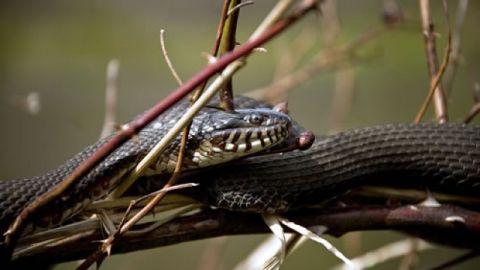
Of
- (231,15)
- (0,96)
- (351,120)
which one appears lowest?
(351,120)

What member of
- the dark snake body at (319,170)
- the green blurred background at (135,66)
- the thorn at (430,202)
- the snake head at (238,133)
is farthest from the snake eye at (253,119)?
the green blurred background at (135,66)

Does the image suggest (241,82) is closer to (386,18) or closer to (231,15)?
(386,18)

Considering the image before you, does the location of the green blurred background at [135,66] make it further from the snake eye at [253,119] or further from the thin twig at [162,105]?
the thin twig at [162,105]

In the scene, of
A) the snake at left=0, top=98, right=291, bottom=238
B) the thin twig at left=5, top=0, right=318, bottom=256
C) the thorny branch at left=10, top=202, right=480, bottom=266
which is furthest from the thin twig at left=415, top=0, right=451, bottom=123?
the thin twig at left=5, top=0, right=318, bottom=256

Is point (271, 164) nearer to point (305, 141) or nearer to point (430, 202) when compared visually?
point (305, 141)

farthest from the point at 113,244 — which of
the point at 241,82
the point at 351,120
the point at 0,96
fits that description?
the point at 0,96

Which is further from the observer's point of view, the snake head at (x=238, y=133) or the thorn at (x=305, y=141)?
the snake head at (x=238, y=133)

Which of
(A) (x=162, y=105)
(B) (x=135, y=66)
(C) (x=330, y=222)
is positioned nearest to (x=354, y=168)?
(C) (x=330, y=222)

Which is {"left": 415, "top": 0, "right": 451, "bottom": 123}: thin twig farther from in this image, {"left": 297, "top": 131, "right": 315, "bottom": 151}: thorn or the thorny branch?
{"left": 297, "top": 131, "right": 315, "bottom": 151}: thorn
